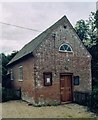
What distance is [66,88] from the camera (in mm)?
17844

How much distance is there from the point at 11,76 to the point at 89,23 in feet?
44.6

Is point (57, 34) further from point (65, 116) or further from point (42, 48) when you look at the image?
point (65, 116)

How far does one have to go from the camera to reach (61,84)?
17.6 metres

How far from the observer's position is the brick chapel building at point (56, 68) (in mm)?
16750

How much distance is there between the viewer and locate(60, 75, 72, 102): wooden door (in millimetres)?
17609

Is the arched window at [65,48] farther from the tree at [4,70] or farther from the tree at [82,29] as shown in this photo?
the tree at [82,29]

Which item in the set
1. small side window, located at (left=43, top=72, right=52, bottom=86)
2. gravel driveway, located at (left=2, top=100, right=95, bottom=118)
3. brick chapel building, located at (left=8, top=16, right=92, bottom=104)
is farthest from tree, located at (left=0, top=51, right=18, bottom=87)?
gravel driveway, located at (left=2, top=100, right=95, bottom=118)

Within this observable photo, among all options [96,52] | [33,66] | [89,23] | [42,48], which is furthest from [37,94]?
[89,23]

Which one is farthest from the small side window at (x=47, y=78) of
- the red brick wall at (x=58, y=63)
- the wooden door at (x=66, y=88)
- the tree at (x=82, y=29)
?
the tree at (x=82, y=29)

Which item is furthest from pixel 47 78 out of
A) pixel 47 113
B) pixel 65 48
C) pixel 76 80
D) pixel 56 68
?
pixel 47 113

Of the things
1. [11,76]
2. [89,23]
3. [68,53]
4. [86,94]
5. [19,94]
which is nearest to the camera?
[86,94]

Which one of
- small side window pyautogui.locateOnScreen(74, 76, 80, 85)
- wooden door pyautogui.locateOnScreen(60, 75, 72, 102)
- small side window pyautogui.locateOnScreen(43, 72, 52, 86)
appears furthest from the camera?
small side window pyautogui.locateOnScreen(74, 76, 80, 85)

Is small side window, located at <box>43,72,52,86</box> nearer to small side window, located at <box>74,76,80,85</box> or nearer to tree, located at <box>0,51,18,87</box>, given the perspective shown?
small side window, located at <box>74,76,80,85</box>

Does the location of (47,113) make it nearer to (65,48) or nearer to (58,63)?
(58,63)
